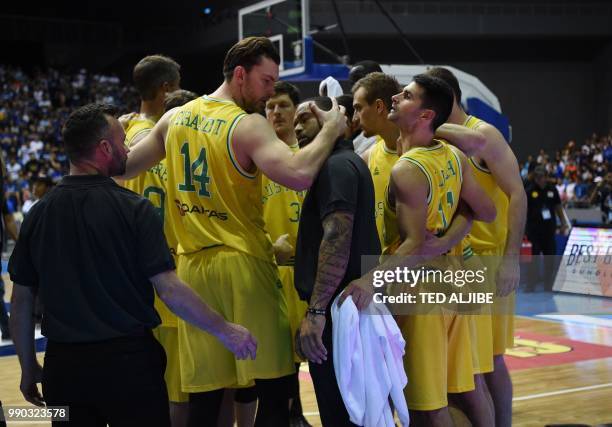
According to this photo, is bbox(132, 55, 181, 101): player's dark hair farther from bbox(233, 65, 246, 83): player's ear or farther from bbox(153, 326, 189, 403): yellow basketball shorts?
bbox(153, 326, 189, 403): yellow basketball shorts

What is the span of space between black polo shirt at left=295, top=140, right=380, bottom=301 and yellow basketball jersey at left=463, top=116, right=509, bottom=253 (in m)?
1.26

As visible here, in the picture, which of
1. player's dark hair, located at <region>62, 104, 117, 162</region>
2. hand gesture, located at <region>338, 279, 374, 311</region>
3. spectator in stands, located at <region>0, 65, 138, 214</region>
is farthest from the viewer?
spectator in stands, located at <region>0, 65, 138, 214</region>

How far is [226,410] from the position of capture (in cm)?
404

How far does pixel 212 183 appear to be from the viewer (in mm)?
3609

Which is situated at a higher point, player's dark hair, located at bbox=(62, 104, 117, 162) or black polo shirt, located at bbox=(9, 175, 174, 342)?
player's dark hair, located at bbox=(62, 104, 117, 162)

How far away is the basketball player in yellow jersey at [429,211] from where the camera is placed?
12.1 feet

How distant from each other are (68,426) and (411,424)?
5.56 ft

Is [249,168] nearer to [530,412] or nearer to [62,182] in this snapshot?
[62,182]

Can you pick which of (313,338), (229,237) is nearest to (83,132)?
(229,237)

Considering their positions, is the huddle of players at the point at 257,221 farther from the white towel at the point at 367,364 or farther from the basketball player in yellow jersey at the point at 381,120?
the white towel at the point at 367,364

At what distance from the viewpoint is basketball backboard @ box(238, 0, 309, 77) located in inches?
490

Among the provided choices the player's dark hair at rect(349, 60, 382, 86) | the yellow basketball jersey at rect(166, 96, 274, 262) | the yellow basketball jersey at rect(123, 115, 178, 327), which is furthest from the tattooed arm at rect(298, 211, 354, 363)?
the player's dark hair at rect(349, 60, 382, 86)

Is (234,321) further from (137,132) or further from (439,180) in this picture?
(137,132)

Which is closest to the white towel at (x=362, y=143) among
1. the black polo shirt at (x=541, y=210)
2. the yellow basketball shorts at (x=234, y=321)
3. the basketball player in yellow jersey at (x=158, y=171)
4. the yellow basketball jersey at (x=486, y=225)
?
the yellow basketball jersey at (x=486, y=225)
